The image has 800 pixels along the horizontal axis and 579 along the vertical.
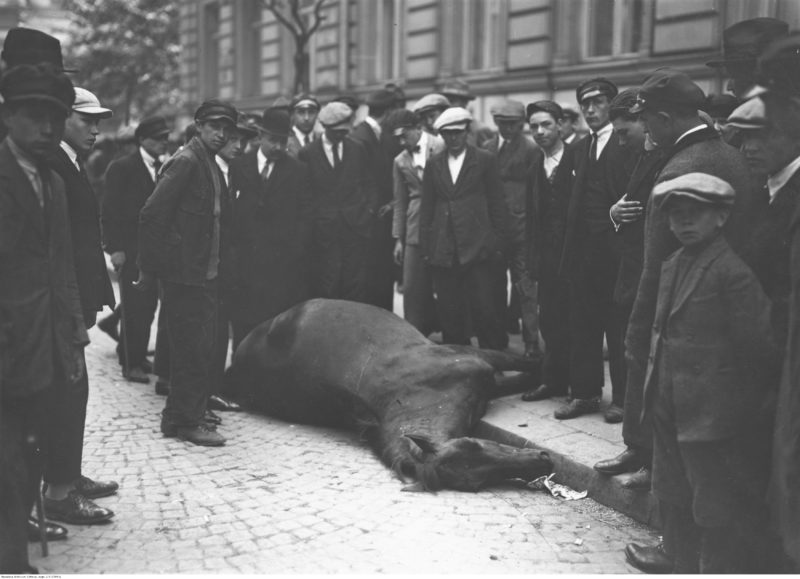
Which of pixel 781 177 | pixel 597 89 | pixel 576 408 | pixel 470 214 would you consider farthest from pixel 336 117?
pixel 781 177

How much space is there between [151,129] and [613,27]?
22.3ft

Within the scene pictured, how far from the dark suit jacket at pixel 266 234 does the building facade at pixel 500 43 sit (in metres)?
4.61

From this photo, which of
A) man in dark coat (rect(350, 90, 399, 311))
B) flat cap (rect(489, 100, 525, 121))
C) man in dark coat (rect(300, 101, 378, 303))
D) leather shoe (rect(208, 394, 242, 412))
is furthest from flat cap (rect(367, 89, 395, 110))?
leather shoe (rect(208, 394, 242, 412))

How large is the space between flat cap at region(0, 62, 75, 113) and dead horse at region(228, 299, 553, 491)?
8.54ft

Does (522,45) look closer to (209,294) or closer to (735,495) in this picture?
(209,294)

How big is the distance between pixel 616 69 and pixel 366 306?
258 inches

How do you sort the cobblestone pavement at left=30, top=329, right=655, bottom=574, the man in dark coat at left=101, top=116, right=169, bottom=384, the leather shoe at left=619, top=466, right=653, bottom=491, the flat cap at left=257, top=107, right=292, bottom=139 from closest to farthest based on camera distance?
the cobblestone pavement at left=30, top=329, right=655, bottom=574 < the leather shoe at left=619, top=466, right=653, bottom=491 < the flat cap at left=257, top=107, right=292, bottom=139 < the man in dark coat at left=101, top=116, right=169, bottom=384

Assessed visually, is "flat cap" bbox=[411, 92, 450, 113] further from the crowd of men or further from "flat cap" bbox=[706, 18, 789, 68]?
"flat cap" bbox=[706, 18, 789, 68]

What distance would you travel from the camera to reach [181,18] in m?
26.2

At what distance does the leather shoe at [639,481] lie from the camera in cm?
453

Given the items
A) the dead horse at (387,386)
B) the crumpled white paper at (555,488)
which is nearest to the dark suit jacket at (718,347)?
the crumpled white paper at (555,488)

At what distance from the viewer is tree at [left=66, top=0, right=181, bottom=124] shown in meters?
27.4

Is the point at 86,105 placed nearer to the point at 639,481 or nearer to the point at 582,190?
the point at 582,190

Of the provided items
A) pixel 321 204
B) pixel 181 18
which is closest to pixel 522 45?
pixel 321 204
